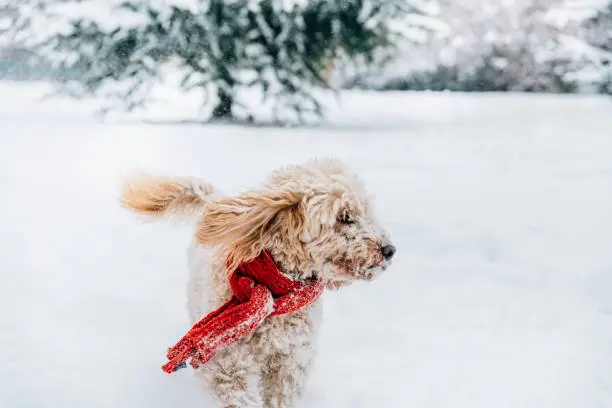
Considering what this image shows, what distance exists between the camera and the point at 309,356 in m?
3.28

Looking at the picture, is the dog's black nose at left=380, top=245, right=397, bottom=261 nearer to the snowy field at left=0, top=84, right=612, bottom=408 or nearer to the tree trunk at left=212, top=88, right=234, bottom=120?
the snowy field at left=0, top=84, right=612, bottom=408

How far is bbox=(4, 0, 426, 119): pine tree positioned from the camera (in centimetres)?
1397

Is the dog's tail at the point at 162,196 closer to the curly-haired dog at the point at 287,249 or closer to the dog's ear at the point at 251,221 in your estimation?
the curly-haired dog at the point at 287,249

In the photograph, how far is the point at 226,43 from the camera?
1427 centimetres

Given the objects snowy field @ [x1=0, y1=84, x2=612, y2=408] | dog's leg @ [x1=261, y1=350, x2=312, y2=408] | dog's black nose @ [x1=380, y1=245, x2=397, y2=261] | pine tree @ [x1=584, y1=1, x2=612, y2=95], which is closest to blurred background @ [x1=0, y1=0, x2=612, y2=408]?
snowy field @ [x1=0, y1=84, x2=612, y2=408]

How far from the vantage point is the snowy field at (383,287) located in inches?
147

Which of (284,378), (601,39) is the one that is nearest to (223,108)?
(284,378)

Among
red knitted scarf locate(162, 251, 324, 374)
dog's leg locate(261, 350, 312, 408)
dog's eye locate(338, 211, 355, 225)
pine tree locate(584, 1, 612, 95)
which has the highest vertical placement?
dog's eye locate(338, 211, 355, 225)

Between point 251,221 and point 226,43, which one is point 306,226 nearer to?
point 251,221

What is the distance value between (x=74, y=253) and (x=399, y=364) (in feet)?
9.82

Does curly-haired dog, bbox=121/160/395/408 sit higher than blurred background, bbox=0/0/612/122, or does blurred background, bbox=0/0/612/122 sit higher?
curly-haired dog, bbox=121/160/395/408

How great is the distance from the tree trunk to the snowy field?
448cm

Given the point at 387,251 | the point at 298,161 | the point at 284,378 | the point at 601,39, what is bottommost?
the point at 601,39

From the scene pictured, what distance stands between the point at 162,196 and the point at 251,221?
2.32 ft
